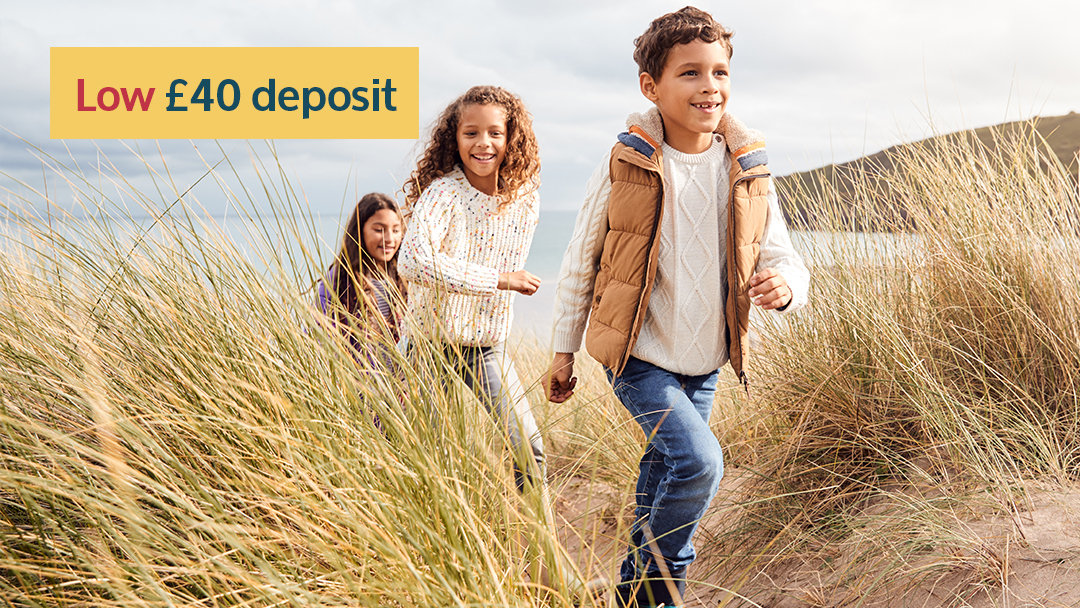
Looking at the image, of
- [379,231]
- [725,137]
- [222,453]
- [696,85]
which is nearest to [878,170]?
[725,137]

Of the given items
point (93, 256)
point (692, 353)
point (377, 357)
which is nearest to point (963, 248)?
point (692, 353)

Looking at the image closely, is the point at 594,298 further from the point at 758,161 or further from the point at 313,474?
the point at 313,474

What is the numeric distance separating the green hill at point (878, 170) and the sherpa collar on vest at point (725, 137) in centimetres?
131

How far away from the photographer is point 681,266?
2.31 meters

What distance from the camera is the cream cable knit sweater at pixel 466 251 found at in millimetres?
2699

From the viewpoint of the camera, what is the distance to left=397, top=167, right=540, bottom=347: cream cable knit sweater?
2699 millimetres

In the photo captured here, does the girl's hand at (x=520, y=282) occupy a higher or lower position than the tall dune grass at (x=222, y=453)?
higher

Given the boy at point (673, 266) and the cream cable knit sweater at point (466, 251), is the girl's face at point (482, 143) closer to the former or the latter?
→ the cream cable knit sweater at point (466, 251)

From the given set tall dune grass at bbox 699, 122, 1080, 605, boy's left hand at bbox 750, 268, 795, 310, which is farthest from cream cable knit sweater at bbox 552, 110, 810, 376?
tall dune grass at bbox 699, 122, 1080, 605

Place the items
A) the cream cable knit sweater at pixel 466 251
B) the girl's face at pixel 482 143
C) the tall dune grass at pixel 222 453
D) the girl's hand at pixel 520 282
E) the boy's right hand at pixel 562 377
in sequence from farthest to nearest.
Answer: the girl's face at pixel 482 143 < the cream cable knit sweater at pixel 466 251 < the girl's hand at pixel 520 282 < the boy's right hand at pixel 562 377 < the tall dune grass at pixel 222 453

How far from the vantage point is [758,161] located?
2.34 m

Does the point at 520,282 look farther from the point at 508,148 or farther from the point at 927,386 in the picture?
the point at 927,386

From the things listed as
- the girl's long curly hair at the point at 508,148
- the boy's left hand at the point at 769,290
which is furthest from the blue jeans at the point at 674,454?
the girl's long curly hair at the point at 508,148

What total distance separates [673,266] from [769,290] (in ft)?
1.05
